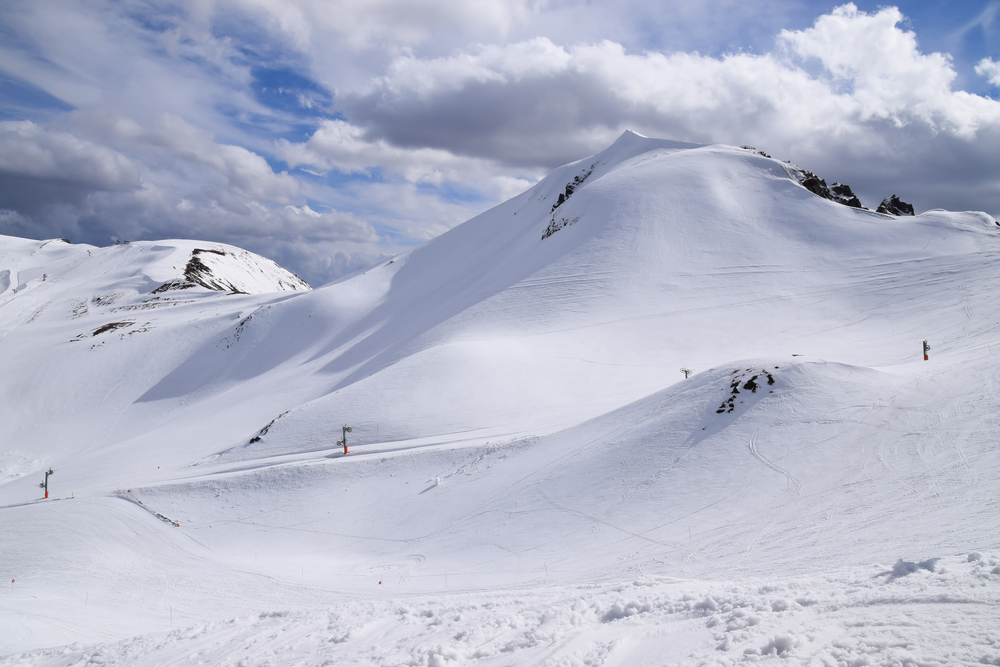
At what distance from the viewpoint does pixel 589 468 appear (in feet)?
52.9

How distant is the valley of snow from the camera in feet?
24.5

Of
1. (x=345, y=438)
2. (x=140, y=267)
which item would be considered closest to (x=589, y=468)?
(x=345, y=438)

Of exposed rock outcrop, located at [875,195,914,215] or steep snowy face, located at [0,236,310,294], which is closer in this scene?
exposed rock outcrop, located at [875,195,914,215]

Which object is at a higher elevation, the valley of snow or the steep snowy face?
the steep snowy face

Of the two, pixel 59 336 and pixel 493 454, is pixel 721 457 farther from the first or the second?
pixel 59 336

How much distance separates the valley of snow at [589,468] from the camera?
24.5 ft

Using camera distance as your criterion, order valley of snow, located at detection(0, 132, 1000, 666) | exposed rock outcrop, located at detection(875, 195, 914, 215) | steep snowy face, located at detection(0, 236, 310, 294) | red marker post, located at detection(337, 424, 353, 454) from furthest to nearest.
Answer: steep snowy face, located at detection(0, 236, 310, 294), exposed rock outcrop, located at detection(875, 195, 914, 215), red marker post, located at detection(337, 424, 353, 454), valley of snow, located at detection(0, 132, 1000, 666)

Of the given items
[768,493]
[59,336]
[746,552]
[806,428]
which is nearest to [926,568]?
[746,552]

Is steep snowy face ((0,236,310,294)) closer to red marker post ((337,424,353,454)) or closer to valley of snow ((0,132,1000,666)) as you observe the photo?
valley of snow ((0,132,1000,666))

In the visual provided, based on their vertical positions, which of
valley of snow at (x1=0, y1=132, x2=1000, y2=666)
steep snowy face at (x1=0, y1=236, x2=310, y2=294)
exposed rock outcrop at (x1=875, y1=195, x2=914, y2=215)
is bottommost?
valley of snow at (x1=0, y1=132, x2=1000, y2=666)

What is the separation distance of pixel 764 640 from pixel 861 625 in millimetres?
1123

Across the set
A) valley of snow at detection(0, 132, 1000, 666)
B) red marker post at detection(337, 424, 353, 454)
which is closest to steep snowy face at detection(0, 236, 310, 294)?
valley of snow at detection(0, 132, 1000, 666)

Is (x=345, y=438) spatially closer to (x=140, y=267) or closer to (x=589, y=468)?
(x=589, y=468)

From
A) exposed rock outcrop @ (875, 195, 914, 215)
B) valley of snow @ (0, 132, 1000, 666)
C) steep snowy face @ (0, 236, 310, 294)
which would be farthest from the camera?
steep snowy face @ (0, 236, 310, 294)
